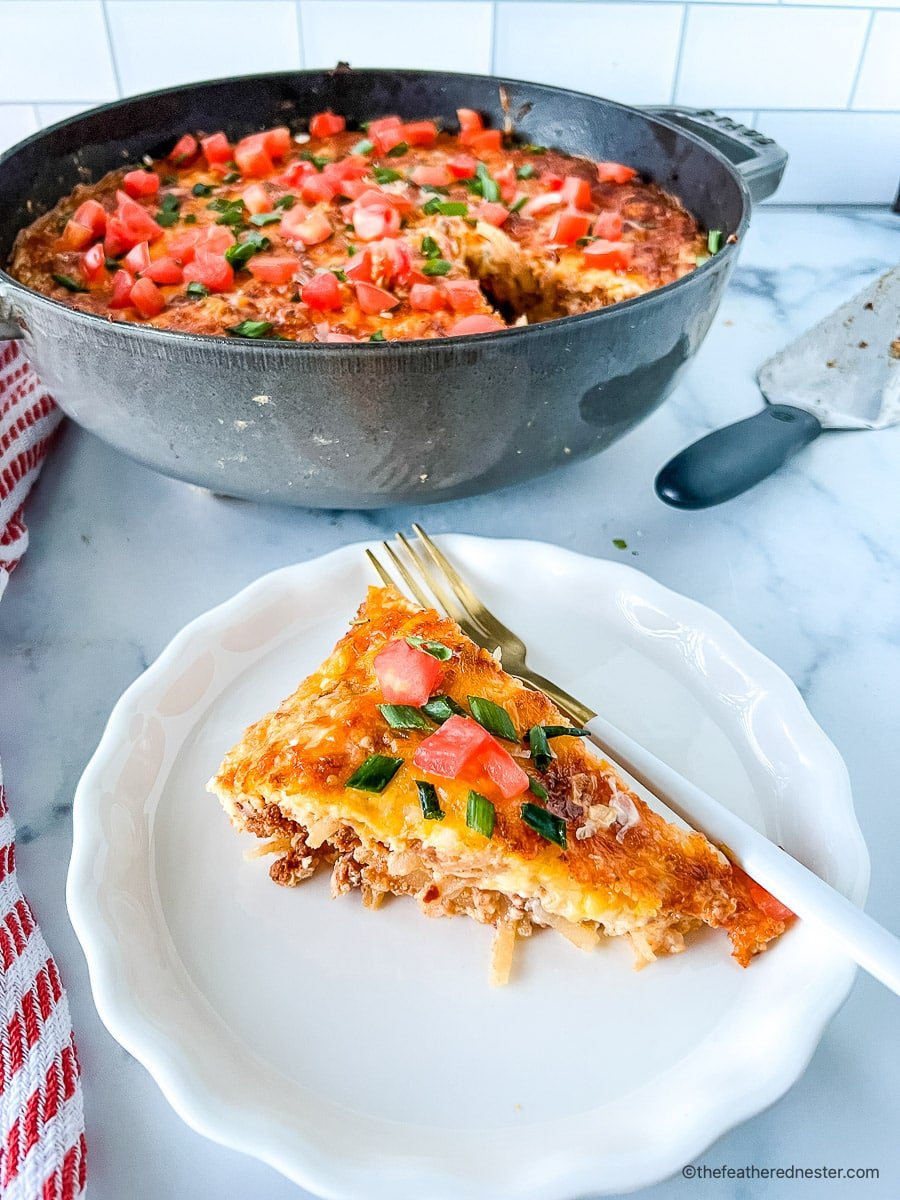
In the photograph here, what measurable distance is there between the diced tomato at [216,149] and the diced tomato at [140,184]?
0.15 meters

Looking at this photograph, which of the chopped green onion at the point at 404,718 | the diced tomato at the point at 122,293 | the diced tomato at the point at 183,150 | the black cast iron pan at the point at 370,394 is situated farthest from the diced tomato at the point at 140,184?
the chopped green onion at the point at 404,718

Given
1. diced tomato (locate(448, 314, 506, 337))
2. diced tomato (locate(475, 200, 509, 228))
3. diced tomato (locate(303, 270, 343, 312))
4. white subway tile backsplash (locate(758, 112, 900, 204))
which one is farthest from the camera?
white subway tile backsplash (locate(758, 112, 900, 204))

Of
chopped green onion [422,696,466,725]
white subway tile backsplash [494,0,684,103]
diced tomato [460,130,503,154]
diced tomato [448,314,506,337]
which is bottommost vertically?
chopped green onion [422,696,466,725]

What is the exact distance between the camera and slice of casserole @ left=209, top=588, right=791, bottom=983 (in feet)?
3.11

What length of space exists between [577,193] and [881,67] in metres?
1.31

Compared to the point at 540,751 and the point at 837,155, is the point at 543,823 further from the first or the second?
the point at 837,155

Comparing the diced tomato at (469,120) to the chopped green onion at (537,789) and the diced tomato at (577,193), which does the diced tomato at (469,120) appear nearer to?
the diced tomato at (577,193)

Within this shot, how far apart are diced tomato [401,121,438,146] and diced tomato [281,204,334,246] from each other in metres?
0.43

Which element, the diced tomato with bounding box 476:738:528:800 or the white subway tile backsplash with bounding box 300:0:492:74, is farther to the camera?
the white subway tile backsplash with bounding box 300:0:492:74

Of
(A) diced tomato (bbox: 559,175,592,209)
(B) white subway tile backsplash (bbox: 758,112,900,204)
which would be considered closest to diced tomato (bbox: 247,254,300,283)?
(A) diced tomato (bbox: 559,175,592,209)

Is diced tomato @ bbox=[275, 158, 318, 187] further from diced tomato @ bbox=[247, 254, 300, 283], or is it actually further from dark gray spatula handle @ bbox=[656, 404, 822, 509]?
dark gray spatula handle @ bbox=[656, 404, 822, 509]

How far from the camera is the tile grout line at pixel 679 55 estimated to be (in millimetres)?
2469

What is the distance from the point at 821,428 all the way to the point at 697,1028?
1.26m

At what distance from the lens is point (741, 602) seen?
4.94ft
